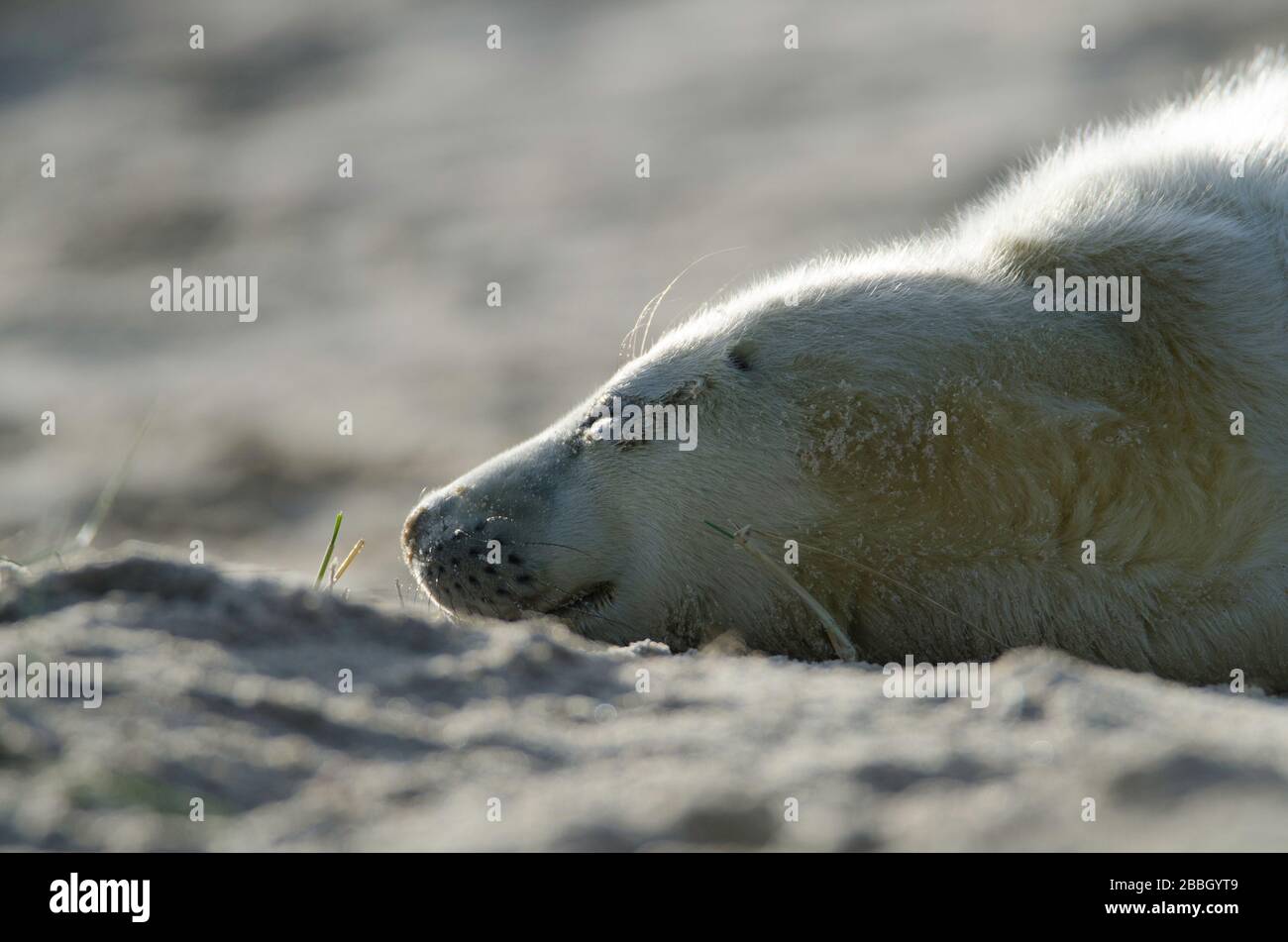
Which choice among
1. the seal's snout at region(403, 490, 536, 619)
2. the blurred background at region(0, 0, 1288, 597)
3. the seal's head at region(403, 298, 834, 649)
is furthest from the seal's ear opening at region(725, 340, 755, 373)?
the blurred background at region(0, 0, 1288, 597)

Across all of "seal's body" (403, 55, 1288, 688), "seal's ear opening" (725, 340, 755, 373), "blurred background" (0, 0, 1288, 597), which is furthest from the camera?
"blurred background" (0, 0, 1288, 597)

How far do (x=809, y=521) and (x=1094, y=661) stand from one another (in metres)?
0.64

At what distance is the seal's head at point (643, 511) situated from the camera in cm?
305

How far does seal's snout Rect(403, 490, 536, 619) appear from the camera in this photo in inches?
123

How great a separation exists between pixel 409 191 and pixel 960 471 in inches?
256

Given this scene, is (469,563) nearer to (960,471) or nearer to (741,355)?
(741,355)

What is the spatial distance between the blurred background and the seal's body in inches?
87.4

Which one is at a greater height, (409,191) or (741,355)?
(409,191)

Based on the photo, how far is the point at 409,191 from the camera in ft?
29.0

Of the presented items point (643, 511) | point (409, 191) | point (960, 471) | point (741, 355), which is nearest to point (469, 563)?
point (643, 511)

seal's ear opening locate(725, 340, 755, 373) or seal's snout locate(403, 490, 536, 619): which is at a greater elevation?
seal's ear opening locate(725, 340, 755, 373)

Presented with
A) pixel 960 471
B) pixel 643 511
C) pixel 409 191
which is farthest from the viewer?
pixel 409 191

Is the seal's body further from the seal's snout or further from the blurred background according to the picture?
the blurred background

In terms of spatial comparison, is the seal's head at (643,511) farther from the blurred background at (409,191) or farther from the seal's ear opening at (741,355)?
the blurred background at (409,191)
